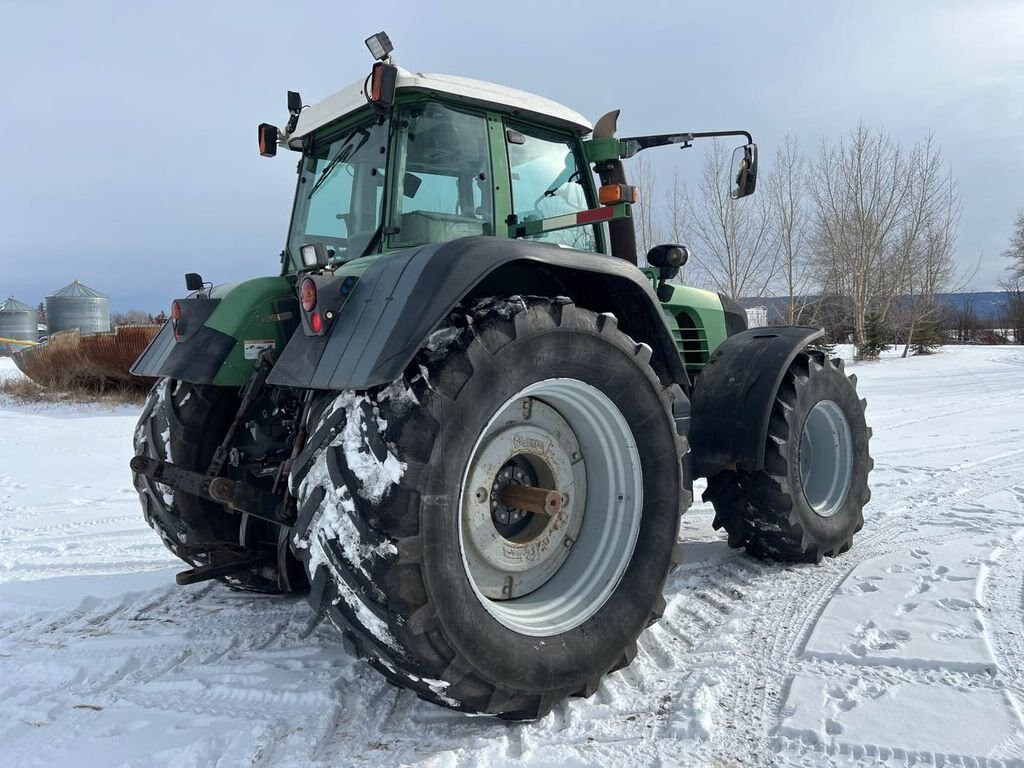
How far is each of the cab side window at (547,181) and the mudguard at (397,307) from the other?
751mm

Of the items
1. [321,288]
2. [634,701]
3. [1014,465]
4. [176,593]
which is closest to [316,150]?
[321,288]

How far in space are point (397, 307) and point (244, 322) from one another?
1157 mm

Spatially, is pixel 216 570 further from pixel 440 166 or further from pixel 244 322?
pixel 440 166

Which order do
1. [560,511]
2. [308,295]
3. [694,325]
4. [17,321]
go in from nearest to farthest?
1. [308,295]
2. [560,511]
3. [694,325]
4. [17,321]

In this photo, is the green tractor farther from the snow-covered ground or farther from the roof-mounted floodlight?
the snow-covered ground

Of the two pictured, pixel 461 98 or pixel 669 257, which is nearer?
pixel 461 98

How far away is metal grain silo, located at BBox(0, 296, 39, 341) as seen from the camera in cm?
3444

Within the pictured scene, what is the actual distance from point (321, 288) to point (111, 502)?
16.0 feet

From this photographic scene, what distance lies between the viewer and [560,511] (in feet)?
9.04

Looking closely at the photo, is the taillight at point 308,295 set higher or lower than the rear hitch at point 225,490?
higher

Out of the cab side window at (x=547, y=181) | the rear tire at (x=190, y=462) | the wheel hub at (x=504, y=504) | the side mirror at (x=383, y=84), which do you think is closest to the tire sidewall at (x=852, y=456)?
the cab side window at (x=547, y=181)

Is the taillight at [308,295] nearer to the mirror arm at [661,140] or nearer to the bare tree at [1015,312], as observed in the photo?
the mirror arm at [661,140]

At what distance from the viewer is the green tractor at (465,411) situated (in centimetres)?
208

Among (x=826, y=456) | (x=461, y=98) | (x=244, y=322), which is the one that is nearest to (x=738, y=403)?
(x=826, y=456)
